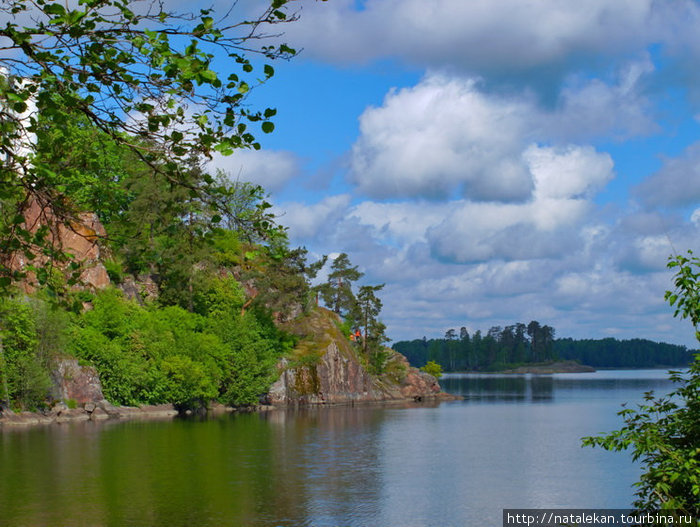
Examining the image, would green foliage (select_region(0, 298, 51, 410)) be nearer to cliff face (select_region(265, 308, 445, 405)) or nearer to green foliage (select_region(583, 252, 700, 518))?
cliff face (select_region(265, 308, 445, 405))

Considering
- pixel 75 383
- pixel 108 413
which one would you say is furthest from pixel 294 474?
pixel 75 383

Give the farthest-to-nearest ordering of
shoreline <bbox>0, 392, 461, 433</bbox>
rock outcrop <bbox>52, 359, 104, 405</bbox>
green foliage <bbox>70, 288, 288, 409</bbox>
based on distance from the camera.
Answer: green foliage <bbox>70, 288, 288, 409</bbox>
rock outcrop <bbox>52, 359, 104, 405</bbox>
shoreline <bbox>0, 392, 461, 433</bbox>

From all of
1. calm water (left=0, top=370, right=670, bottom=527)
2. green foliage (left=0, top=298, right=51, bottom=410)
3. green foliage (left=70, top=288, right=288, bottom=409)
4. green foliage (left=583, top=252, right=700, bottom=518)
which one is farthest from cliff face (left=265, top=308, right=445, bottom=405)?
green foliage (left=583, top=252, right=700, bottom=518)

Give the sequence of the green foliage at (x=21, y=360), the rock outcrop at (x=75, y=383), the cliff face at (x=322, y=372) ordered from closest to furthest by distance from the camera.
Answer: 1. the green foliage at (x=21, y=360)
2. the rock outcrop at (x=75, y=383)
3. the cliff face at (x=322, y=372)

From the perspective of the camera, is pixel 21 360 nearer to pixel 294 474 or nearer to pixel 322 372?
pixel 294 474

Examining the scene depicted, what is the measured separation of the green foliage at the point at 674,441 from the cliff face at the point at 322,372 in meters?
70.9

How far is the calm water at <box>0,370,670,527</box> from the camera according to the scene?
26.9 meters

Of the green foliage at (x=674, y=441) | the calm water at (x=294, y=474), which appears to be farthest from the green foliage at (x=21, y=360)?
the green foliage at (x=674, y=441)

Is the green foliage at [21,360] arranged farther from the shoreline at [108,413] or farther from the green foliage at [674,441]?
the green foliage at [674,441]

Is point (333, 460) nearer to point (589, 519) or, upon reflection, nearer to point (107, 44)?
point (589, 519)

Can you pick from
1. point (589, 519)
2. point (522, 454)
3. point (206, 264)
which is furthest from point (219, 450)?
point (206, 264)

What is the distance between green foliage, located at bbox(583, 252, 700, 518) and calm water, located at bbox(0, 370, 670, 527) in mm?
16942

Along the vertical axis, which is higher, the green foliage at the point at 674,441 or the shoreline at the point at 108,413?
the green foliage at the point at 674,441

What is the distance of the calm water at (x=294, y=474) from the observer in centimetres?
2688
